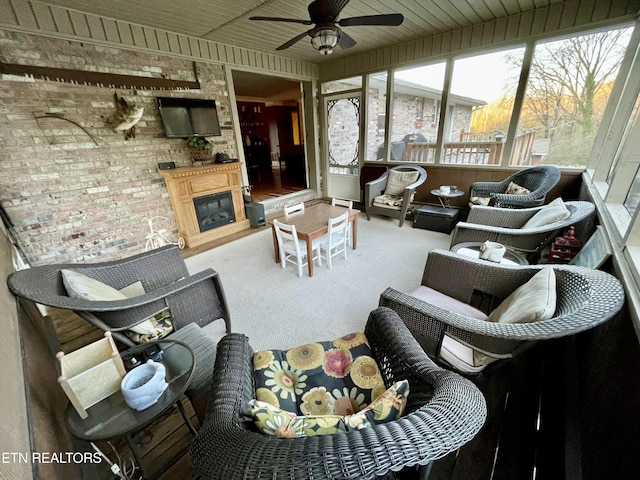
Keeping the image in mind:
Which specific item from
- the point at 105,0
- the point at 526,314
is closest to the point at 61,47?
the point at 105,0

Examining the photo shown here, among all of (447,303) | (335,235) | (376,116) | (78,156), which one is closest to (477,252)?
(447,303)

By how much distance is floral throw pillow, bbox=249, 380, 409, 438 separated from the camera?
70 centimetres

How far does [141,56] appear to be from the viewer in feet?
10.4

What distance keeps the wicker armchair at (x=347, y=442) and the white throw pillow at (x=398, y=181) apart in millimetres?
3790

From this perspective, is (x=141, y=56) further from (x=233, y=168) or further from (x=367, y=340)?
(x=367, y=340)

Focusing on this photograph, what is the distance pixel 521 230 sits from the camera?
207 centimetres

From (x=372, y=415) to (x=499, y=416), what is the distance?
114cm

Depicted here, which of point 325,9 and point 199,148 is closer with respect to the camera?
point 325,9

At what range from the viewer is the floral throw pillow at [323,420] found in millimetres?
701

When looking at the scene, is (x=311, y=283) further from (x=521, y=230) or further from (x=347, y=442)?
(x=347, y=442)

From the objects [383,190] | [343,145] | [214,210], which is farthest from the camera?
[343,145]

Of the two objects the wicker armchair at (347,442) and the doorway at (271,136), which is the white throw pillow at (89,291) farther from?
the doorway at (271,136)

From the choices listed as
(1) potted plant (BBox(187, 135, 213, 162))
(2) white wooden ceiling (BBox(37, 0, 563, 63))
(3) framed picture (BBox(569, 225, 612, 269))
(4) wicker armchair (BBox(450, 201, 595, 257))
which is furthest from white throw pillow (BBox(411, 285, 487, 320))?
(1) potted plant (BBox(187, 135, 213, 162))

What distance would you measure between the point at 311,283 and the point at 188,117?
9.72 feet
